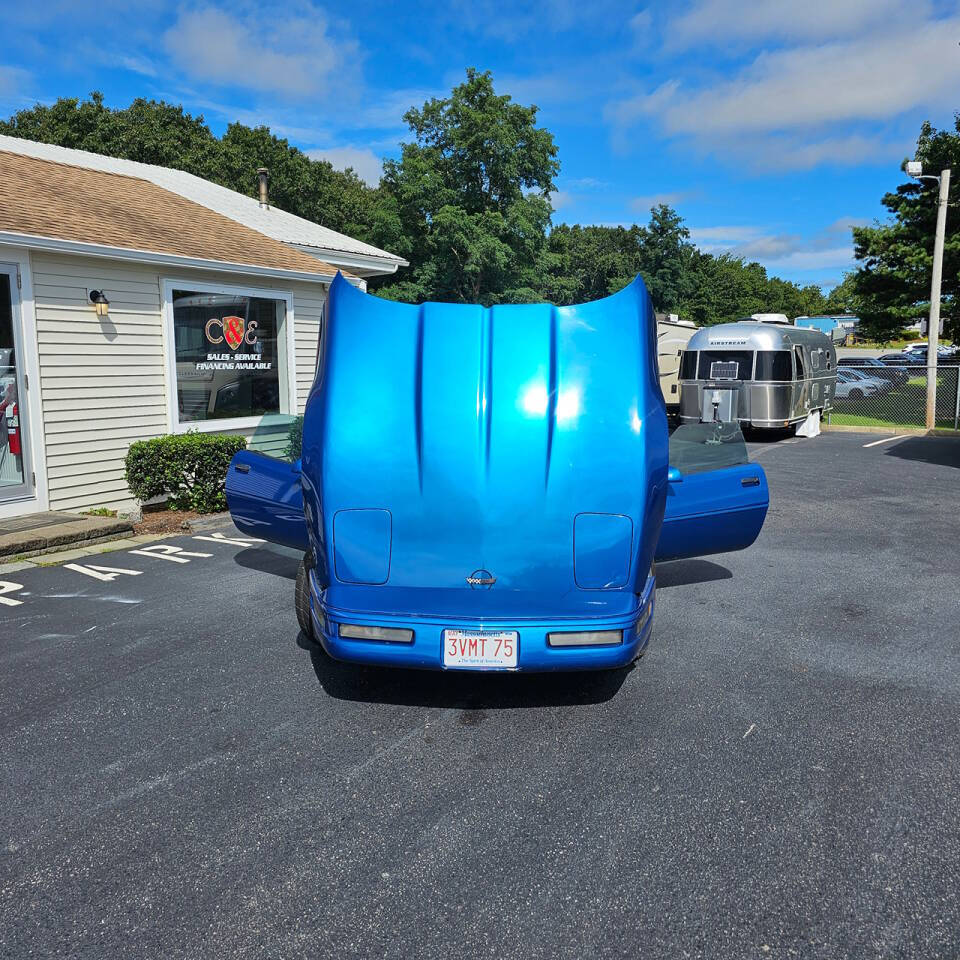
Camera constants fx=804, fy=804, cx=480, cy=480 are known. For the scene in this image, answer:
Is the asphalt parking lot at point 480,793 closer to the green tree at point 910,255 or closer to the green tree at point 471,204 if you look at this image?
the green tree at point 910,255

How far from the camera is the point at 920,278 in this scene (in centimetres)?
2156

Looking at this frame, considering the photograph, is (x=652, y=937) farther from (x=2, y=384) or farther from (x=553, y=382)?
(x=2, y=384)

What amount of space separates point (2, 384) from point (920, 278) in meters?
21.8

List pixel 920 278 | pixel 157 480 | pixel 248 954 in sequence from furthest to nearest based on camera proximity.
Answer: pixel 920 278, pixel 157 480, pixel 248 954

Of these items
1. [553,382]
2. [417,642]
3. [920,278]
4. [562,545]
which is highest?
[920,278]

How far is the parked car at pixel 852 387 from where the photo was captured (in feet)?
79.4

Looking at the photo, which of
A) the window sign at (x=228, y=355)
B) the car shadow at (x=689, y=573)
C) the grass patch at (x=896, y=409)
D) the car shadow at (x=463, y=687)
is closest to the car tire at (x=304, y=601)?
the car shadow at (x=463, y=687)

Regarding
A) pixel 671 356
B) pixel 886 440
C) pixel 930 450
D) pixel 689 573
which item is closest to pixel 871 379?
pixel 671 356

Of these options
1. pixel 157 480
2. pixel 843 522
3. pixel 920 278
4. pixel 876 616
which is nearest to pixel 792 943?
pixel 876 616

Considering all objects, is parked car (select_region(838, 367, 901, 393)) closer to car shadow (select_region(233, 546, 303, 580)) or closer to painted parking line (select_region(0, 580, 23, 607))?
car shadow (select_region(233, 546, 303, 580))

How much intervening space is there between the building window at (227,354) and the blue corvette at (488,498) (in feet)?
23.5

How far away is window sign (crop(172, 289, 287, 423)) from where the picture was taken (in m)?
10.2

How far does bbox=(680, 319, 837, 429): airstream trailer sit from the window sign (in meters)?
9.55

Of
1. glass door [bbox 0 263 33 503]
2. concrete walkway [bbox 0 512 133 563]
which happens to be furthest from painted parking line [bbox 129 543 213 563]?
glass door [bbox 0 263 33 503]
